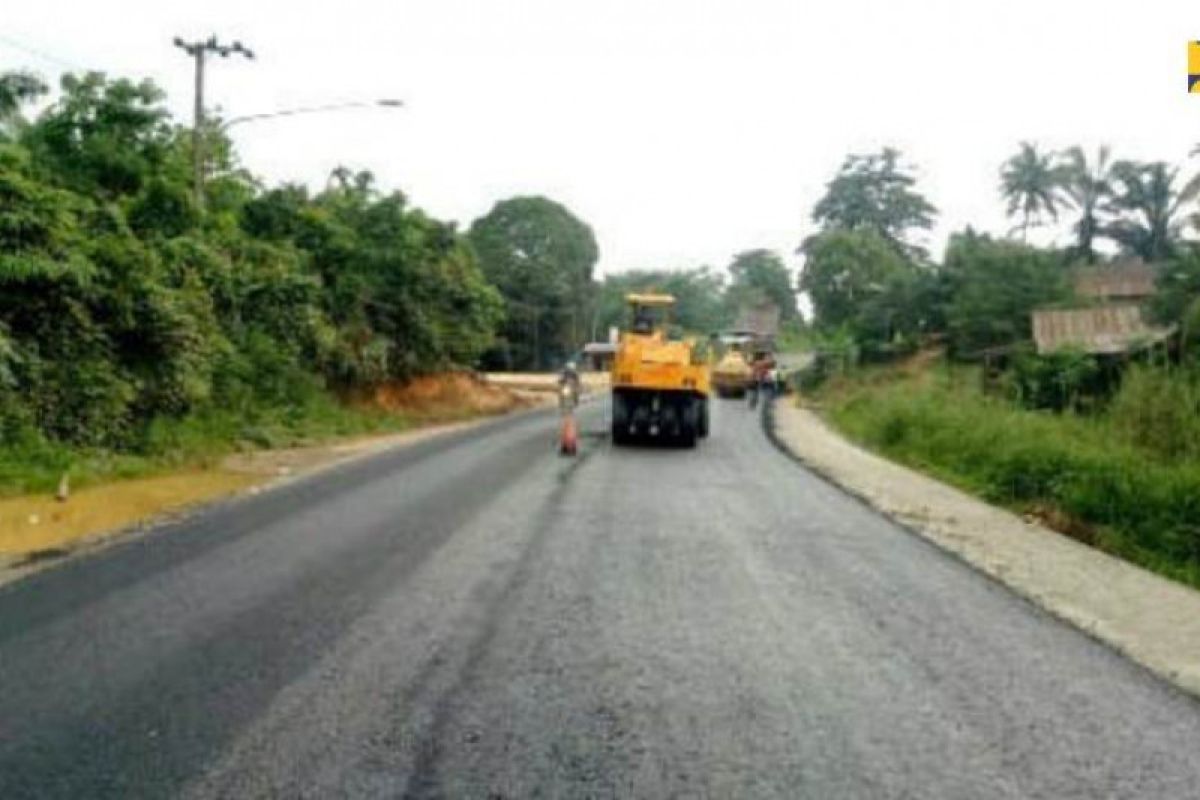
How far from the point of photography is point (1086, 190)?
77.5m

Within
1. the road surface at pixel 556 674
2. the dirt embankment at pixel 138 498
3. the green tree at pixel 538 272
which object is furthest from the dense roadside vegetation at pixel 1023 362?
the green tree at pixel 538 272

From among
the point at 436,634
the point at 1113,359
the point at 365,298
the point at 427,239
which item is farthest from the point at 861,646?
the point at 427,239

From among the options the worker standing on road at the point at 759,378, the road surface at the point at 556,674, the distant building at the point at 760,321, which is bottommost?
the road surface at the point at 556,674

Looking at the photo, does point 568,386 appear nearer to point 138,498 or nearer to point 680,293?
point 138,498

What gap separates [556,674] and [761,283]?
412ft

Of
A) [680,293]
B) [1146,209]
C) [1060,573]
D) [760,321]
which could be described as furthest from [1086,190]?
[1060,573]

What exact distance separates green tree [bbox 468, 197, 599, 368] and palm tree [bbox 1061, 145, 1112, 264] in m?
29.5

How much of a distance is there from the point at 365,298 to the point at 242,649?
2885 centimetres

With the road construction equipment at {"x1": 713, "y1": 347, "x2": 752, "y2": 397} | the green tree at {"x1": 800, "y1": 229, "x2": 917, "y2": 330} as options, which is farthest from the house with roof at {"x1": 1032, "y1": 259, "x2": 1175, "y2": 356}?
the green tree at {"x1": 800, "y1": 229, "x2": 917, "y2": 330}

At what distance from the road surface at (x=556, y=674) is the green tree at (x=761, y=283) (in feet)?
359

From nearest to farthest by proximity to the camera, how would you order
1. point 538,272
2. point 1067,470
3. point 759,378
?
1. point 1067,470
2. point 759,378
3. point 538,272

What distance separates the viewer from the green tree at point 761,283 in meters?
125

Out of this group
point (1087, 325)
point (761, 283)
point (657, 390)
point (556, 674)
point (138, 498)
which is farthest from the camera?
point (761, 283)

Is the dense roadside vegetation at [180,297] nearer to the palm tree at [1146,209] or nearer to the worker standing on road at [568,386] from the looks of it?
the worker standing on road at [568,386]
